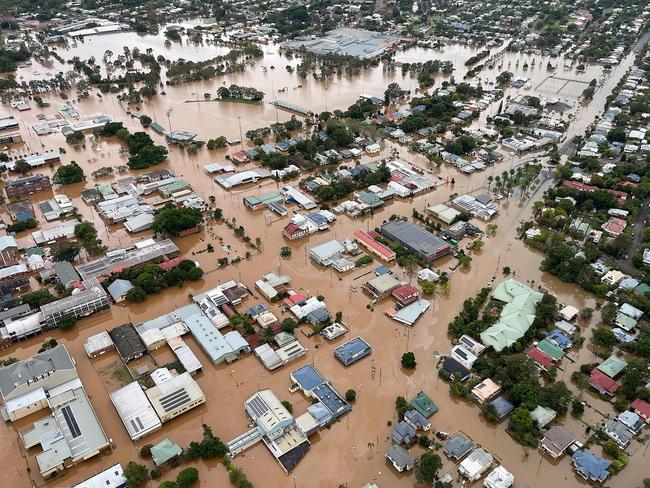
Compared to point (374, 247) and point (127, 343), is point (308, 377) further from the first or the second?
point (374, 247)

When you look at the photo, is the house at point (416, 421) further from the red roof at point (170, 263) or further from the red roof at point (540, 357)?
the red roof at point (170, 263)

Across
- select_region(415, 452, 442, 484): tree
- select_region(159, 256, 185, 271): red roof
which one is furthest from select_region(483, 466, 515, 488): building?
select_region(159, 256, 185, 271): red roof

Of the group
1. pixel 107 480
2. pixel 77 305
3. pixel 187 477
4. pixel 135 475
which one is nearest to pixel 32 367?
pixel 77 305

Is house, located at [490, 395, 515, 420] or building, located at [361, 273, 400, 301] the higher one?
building, located at [361, 273, 400, 301]

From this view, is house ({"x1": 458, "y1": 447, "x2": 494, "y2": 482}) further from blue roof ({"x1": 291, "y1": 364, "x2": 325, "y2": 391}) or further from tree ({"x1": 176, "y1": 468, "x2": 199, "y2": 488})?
tree ({"x1": 176, "y1": 468, "x2": 199, "y2": 488})

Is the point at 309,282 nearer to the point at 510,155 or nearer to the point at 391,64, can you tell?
the point at 510,155

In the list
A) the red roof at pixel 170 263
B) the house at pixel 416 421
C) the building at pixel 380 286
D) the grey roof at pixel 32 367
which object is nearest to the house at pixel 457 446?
the house at pixel 416 421
